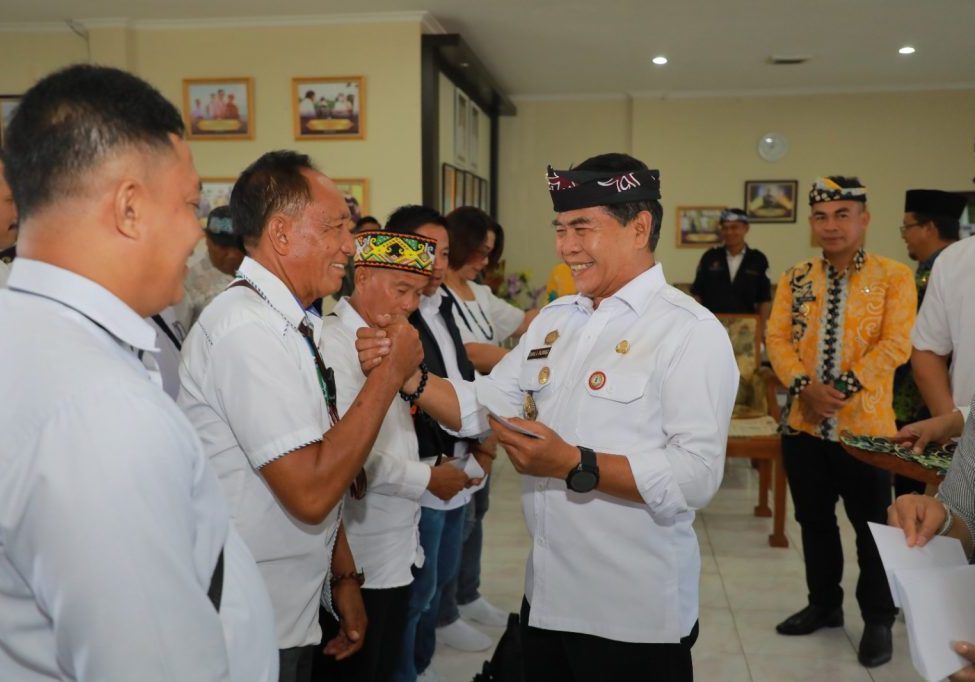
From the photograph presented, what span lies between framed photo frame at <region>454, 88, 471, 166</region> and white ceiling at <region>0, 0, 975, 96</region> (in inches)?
17.7

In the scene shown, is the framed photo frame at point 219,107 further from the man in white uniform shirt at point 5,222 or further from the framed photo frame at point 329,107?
the man in white uniform shirt at point 5,222

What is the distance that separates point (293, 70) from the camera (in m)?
5.75

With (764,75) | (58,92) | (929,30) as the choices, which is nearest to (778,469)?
(58,92)

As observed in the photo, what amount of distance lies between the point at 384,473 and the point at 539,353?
498mm

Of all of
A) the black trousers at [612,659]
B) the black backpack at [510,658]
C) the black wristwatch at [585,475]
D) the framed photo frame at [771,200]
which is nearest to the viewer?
the black wristwatch at [585,475]

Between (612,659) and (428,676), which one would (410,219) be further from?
(428,676)

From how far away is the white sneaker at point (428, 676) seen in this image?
2.68 m

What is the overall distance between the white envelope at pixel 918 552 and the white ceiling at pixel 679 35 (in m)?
4.98

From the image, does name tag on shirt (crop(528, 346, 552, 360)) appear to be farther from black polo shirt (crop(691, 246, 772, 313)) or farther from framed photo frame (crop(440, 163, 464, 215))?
black polo shirt (crop(691, 246, 772, 313))

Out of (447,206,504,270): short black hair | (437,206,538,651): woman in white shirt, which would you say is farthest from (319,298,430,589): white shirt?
(447,206,504,270): short black hair

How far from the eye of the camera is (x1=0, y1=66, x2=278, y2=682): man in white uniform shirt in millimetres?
688

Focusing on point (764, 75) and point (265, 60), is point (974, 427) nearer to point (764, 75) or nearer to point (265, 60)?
point (265, 60)

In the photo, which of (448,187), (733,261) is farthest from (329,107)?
(733,261)

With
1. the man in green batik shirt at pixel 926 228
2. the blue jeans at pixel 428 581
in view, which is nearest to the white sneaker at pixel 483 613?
the blue jeans at pixel 428 581
